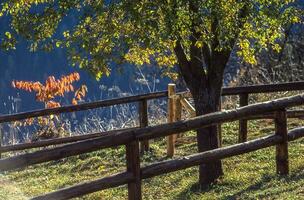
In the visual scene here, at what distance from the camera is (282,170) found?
965cm

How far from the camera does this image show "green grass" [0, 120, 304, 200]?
9.18 m

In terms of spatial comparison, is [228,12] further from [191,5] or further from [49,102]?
[49,102]

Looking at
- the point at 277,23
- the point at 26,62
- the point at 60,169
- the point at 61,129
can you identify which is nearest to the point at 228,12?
the point at 277,23

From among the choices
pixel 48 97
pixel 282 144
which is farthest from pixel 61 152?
pixel 48 97

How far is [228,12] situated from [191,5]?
565 mm

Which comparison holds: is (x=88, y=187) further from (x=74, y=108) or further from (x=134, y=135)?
(x=74, y=108)

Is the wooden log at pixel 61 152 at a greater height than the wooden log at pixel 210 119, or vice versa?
the wooden log at pixel 210 119

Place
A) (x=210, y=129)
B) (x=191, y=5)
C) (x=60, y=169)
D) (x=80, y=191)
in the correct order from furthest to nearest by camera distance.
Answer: (x=60, y=169)
(x=210, y=129)
(x=191, y=5)
(x=80, y=191)

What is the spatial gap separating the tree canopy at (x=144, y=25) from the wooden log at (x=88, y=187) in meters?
1.59

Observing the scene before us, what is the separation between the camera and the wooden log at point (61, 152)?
22.6 ft

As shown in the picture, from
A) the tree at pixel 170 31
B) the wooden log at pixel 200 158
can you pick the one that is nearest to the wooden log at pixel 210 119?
the wooden log at pixel 200 158

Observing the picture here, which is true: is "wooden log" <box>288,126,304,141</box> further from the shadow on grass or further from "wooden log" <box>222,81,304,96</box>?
"wooden log" <box>222,81,304,96</box>

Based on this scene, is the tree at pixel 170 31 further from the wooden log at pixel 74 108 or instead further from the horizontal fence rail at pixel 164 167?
the wooden log at pixel 74 108

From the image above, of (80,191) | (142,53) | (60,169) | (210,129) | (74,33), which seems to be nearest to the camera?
(80,191)
